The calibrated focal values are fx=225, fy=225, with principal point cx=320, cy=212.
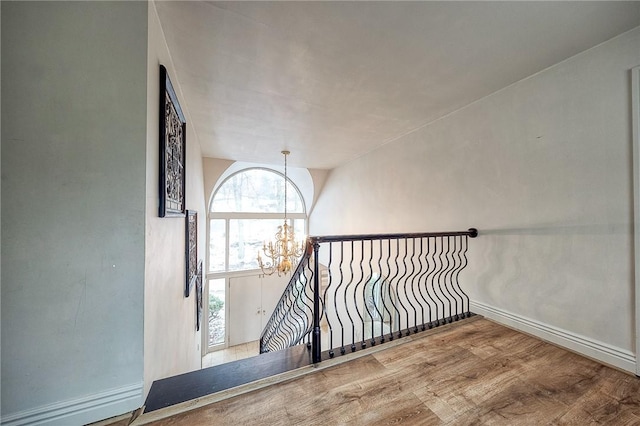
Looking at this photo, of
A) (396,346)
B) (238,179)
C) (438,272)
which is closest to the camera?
(396,346)

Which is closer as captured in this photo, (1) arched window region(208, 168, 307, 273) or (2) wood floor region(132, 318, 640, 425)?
(2) wood floor region(132, 318, 640, 425)

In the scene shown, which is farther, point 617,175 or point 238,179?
point 238,179

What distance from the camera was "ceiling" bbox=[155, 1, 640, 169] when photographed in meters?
1.33

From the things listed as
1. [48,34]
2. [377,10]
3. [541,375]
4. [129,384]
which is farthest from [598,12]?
[129,384]

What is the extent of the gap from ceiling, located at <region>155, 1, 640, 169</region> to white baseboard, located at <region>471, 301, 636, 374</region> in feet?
7.03

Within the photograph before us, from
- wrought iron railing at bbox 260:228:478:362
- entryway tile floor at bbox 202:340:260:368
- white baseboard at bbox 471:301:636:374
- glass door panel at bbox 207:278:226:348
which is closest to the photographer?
white baseboard at bbox 471:301:636:374

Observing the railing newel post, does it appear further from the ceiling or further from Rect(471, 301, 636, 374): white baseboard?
Rect(471, 301, 636, 374): white baseboard

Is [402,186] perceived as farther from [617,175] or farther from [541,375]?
[541,375]

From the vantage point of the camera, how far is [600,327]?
1.61 m

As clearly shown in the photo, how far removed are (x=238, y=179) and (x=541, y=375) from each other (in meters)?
6.37

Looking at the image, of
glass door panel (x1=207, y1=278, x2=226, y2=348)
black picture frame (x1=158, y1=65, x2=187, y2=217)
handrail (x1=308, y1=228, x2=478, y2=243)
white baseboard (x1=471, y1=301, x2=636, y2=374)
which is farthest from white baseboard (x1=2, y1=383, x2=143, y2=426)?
glass door panel (x1=207, y1=278, x2=226, y2=348)

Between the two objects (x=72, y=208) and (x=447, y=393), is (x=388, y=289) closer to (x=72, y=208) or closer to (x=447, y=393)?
(x=447, y=393)

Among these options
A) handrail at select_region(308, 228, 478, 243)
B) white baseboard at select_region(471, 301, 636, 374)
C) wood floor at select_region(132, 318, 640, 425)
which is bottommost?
wood floor at select_region(132, 318, 640, 425)

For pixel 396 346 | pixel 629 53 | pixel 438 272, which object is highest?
pixel 629 53
